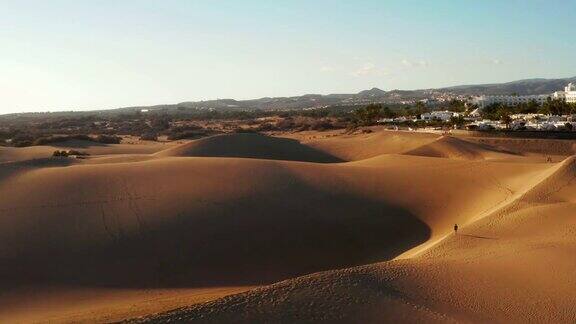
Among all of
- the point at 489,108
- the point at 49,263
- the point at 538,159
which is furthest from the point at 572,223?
the point at 489,108

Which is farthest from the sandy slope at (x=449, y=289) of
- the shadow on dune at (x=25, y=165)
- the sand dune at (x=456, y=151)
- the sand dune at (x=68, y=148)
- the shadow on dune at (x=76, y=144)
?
the shadow on dune at (x=76, y=144)

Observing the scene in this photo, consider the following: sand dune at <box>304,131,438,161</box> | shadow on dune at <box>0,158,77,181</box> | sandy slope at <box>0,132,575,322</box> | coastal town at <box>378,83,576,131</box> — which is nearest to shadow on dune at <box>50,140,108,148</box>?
sand dune at <box>304,131,438,161</box>

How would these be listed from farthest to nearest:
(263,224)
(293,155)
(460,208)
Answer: (293,155), (460,208), (263,224)

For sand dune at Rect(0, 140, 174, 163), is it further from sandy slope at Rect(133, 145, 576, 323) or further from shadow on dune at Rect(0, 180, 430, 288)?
sandy slope at Rect(133, 145, 576, 323)

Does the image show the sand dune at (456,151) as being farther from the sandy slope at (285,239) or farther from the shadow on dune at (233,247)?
the shadow on dune at (233,247)

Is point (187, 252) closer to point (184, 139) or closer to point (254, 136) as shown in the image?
point (254, 136)

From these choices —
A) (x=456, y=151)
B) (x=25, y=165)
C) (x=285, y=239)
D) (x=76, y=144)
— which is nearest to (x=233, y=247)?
(x=285, y=239)

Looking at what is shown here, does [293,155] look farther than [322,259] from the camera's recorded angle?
Yes
